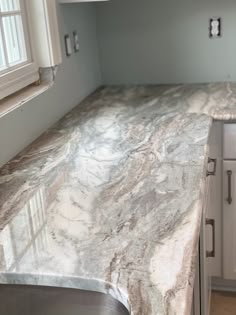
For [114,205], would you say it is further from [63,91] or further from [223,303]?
[223,303]

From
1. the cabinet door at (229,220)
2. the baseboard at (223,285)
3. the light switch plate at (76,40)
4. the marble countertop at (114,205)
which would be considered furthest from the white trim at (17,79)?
the baseboard at (223,285)

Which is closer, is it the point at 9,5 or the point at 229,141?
the point at 9,5

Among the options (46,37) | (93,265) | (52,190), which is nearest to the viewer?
(93,265)

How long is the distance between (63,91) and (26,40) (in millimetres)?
325

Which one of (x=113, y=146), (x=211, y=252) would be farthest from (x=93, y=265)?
(x=211, y=252)

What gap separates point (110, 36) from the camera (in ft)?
8.21

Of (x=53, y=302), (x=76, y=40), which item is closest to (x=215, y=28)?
(x=76, y=40)

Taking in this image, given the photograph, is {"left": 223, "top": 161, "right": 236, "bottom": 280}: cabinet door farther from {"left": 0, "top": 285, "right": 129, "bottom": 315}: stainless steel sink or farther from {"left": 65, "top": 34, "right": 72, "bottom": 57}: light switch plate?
{"left": 0, "top": 285, "right": 129, "bottom": 315}: stainless steel sink

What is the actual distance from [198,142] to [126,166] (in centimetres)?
30

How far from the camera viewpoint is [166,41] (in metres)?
2.45

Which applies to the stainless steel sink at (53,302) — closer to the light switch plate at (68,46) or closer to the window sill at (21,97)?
the window sill at (21,97)

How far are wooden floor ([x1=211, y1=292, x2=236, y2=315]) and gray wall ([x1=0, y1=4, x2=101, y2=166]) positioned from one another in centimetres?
112

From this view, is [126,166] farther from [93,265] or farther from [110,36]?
[110,36]

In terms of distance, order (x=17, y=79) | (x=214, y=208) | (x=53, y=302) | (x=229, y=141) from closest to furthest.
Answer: (x=53, y=302)
(x=17, y=79)
(x=229, y=141)
(x=214, y=208)
